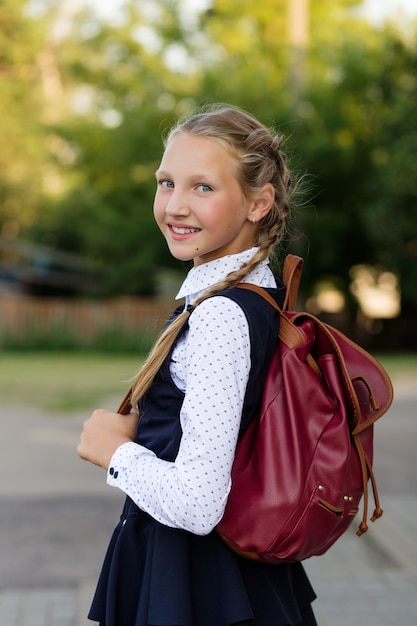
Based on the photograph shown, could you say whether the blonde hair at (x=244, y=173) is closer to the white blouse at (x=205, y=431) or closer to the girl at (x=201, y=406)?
the girl at (x=201, y=406)

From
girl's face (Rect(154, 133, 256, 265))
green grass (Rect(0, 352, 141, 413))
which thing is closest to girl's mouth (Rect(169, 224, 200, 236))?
girl's face (Rect(154, 133, 256, 265))

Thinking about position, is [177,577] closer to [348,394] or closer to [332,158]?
[348,394]

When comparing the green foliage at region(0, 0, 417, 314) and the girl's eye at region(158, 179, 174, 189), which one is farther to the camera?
the green foliage at region(0, 0, 417, 314)

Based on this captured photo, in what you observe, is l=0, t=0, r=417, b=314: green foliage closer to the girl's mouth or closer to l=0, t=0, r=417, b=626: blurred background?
l=0, t=0, r=417, b=626: blurred background

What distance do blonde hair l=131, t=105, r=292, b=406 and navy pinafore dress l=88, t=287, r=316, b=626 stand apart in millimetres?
31

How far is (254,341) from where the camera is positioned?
163 centimetres

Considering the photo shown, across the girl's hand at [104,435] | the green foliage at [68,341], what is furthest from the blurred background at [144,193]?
the girl's hand at [104,435]

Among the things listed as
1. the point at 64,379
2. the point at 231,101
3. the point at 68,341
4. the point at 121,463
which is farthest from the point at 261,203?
the point at 68,341

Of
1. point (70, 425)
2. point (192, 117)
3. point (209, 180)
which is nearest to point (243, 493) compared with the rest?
point (209, 180)

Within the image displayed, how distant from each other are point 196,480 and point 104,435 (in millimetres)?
325

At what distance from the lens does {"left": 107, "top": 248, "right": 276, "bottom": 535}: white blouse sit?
155cm

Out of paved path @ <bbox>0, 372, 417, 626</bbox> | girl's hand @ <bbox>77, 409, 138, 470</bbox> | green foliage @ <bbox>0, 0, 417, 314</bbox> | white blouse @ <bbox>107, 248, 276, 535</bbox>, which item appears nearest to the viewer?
white blouse @ <bbox>107, 248, 276, 535</bbox>

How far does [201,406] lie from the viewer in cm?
156

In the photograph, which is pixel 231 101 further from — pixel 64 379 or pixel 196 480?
pixel 196 480
